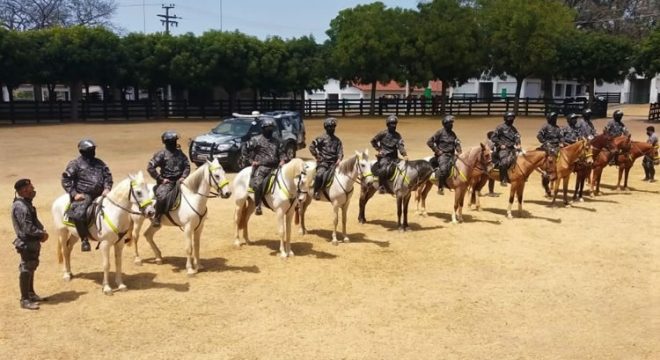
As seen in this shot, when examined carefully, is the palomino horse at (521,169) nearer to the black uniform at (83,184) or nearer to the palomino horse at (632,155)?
the palomino horse at (632,155)

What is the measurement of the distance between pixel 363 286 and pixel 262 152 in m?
3.30

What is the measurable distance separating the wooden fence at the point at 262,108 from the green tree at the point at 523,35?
13.0ft

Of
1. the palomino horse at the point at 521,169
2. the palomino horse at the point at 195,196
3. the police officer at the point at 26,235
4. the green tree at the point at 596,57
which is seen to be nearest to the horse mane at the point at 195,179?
the palomino horse at the point at 195,196

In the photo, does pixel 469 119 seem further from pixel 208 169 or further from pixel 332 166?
pixel 208 169

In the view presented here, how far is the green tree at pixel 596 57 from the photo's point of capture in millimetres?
41344

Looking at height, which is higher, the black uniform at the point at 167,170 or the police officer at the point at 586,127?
the police officer at the point at 586,127

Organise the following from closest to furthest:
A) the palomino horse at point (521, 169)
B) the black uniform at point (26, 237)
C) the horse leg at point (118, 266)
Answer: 1. the black uniform at point (26, 237)
2. the horse leg at point (118, 266)
3. the palomino horse at point (521, 169)

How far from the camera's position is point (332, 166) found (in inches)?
434

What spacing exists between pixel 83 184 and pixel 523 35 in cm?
3883

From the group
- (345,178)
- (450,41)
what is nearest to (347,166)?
(345,178)

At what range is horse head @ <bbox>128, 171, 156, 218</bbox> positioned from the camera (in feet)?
25.5

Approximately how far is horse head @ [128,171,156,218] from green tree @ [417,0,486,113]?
36.5 m

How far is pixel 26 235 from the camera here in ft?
24.1

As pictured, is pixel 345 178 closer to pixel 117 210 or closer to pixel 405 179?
pixel 405 179
